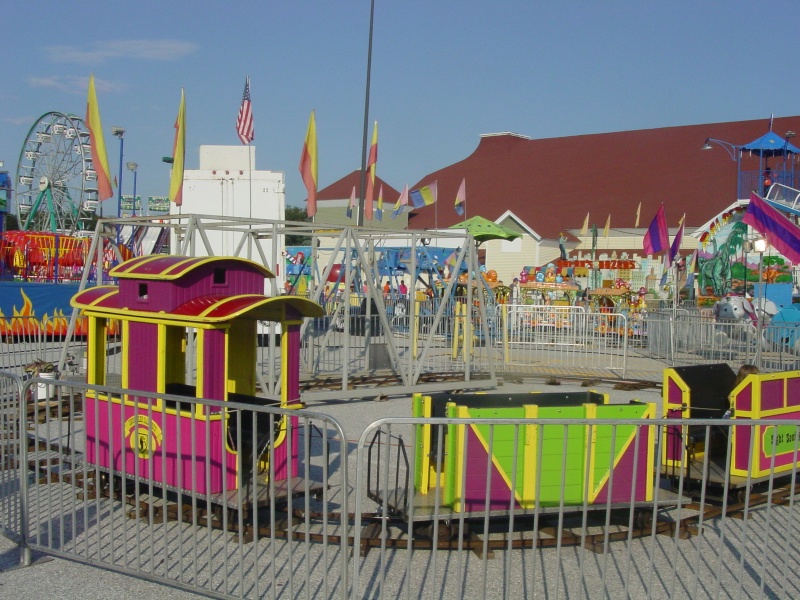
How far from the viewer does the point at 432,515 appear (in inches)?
214

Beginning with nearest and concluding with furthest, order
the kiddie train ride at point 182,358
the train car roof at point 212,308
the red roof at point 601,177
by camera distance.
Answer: the kiddie train ride at point 182,358 < the train car roof at point 212,308 < the red roof at point 601,177

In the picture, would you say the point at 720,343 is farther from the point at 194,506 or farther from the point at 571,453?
the point at 194,506

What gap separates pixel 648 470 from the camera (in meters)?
6.02

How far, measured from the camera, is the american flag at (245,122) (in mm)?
20109

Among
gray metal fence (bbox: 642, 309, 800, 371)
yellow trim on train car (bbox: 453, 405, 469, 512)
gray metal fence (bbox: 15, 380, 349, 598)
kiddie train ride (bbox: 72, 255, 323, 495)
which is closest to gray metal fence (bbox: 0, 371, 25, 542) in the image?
gray metal fence (bbox: 15, 380, 349, 598)

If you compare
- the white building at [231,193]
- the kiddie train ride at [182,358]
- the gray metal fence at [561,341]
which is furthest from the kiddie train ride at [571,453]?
the white building at [231,193]

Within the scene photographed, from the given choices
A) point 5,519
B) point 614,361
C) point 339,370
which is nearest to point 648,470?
point 5,519

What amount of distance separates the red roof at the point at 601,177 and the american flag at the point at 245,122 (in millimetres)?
24503

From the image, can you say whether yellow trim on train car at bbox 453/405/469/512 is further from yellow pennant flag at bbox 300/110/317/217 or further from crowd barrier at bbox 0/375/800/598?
yellow pennant flag at bbox 300/110/317/217

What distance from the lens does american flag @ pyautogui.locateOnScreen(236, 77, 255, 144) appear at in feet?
66.0

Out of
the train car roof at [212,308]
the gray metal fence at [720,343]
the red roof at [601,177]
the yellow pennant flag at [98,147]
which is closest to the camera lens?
the train car roof at [212,308]

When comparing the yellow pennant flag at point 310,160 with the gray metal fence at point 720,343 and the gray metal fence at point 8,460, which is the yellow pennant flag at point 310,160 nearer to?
the gray metal fence at point 720,343

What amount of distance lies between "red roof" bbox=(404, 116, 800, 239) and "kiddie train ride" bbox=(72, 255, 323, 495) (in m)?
37.9

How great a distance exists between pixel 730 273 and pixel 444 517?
69.0 ft
